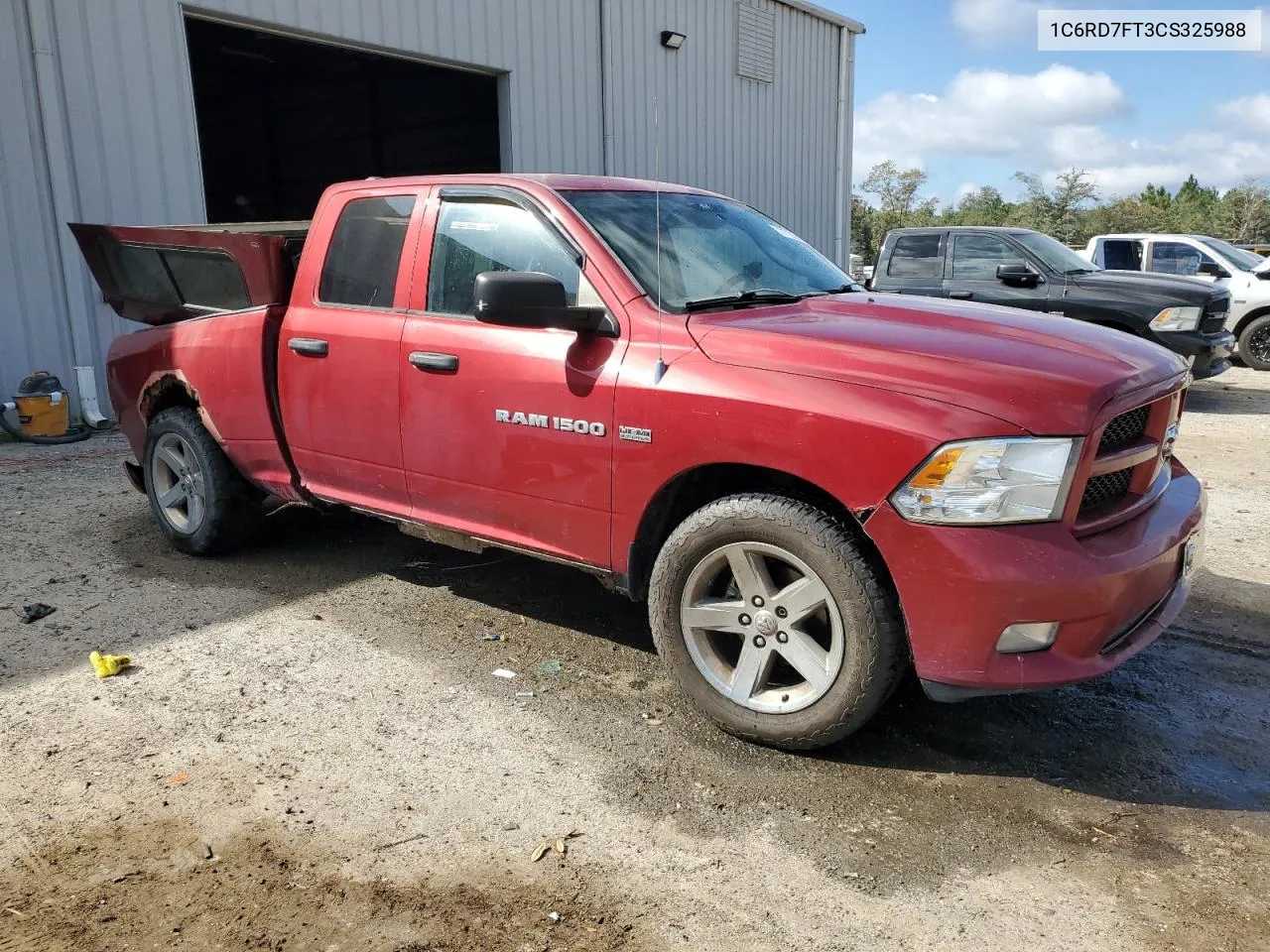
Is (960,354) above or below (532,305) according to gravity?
below

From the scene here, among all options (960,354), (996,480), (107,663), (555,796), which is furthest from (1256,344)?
(107,663)

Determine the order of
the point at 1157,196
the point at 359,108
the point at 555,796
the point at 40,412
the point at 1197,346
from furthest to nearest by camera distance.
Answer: the point at 1157,196, the point at 359,108, the point at 1197,346, the point at 40,412, the point at 555,796

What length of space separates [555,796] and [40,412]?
740 centimetres

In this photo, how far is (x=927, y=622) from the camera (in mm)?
2893

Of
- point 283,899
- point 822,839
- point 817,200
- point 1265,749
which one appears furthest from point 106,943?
point 817,200

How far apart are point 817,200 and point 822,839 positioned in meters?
17.2

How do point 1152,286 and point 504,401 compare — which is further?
point 1152,286

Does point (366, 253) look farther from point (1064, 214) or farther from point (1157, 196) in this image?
point (1157, 196)

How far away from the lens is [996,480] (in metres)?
2.80

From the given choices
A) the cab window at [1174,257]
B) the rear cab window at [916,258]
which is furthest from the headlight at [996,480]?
the cab window at [1174,257]

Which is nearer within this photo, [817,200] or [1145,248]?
[1145,248]

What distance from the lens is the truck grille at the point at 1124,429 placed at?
10.0ft

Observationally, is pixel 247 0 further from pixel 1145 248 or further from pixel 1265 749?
pixel 1145 248

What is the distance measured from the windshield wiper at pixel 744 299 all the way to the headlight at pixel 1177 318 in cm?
726
